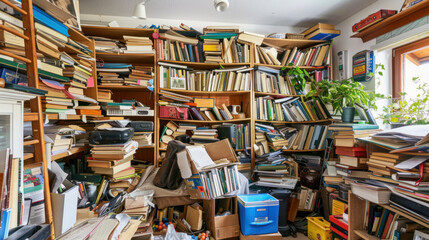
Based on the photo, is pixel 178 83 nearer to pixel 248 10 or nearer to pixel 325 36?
pixel 248 10

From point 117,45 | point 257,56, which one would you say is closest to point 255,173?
point 257,56

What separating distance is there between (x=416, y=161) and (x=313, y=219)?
1.38 m

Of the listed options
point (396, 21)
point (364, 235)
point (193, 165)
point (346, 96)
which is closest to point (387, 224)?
point (364, 235)

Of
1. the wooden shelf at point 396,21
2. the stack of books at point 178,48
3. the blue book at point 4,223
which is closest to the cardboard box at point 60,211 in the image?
the blue book at point 4,223

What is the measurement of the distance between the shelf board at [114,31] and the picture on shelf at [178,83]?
2.15ft

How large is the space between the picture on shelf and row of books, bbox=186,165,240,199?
1.28 metres

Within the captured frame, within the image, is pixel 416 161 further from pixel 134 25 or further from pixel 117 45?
pixel 134 25

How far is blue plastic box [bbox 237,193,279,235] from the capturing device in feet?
7.82

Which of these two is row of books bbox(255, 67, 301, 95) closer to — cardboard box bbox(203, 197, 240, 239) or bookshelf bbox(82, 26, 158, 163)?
bookshelf bbox(82, 26, 158, 163)

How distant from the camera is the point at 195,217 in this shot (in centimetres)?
245

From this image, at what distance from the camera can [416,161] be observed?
154 centimetres

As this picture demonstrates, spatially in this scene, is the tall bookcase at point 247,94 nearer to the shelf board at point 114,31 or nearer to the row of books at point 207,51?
the row of books at point 207,51

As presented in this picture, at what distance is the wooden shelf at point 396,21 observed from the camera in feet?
7.14

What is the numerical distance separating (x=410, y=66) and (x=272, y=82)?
1.54 metres
